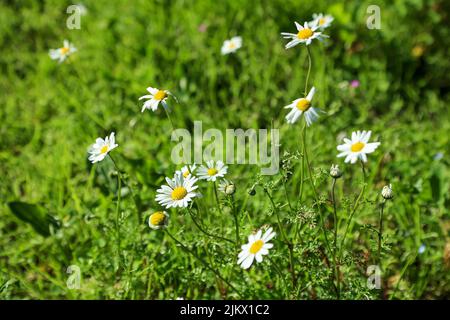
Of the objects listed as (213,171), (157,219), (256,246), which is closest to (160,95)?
(213,171)

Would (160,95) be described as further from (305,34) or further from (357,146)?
(357,146)

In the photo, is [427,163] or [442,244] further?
[427,163]

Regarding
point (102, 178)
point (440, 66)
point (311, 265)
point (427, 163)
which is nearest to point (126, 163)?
point (102, 178)

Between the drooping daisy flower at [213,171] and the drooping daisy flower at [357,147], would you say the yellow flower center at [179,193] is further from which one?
the drooping daisy flower at [357,147]

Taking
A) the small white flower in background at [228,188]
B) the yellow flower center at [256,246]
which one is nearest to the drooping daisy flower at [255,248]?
the yellow flower center at [256,246]

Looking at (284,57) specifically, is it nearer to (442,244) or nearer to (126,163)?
(126,163)
